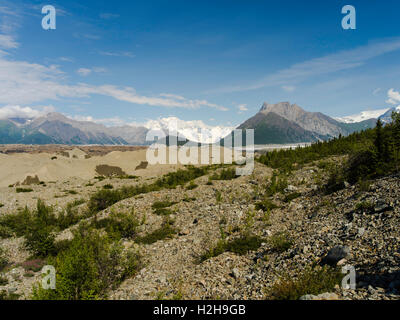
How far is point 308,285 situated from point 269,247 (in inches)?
158

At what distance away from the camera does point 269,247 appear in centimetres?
1014

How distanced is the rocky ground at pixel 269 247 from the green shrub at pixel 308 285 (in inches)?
11.4

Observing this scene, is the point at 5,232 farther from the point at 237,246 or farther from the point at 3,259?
the point at 237,246

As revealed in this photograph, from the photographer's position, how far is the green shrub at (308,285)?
5938 mm

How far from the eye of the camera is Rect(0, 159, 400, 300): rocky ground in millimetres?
7031

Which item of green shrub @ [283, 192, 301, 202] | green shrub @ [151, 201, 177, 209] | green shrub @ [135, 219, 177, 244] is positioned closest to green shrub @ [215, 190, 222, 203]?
green shrub @ [151, 201, 177, 209]

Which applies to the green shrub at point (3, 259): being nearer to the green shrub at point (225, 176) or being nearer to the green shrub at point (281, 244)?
the green shrub at point (281, 244)

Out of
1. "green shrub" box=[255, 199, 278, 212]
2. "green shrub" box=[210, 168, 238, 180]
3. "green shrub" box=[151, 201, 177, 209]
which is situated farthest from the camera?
"green shrub" box=[210, 168, 238, 180]

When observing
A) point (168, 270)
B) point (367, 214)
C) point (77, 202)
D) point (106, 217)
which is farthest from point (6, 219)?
point (367, 214)

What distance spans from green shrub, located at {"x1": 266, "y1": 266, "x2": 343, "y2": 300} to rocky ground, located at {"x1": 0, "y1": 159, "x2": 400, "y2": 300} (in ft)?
0.95

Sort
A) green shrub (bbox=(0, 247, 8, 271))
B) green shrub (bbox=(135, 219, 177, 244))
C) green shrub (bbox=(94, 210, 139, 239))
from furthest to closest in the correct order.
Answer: green shrub (bbox=(94, 210, 139, 239)) < green shrub (bbox=(135, 219, 177, 244)) < green shrub (bbox=(0, 247, 8, 271))

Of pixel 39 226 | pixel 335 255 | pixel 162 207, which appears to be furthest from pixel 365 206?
pixel 39 226

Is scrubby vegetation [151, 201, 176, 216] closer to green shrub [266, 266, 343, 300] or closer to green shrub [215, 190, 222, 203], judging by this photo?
green shrub [215, 190, 222, 203]
